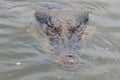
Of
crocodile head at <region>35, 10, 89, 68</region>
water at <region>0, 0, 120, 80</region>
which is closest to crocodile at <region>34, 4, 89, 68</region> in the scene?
crocodile head at <region>35, 10, 89, 68</region>

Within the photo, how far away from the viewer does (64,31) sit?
272 inches

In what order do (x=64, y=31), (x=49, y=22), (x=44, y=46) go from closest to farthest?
(x=44, y=46) < (x=64, y=31) < (x=49, y=22)

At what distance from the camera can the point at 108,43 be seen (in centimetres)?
715

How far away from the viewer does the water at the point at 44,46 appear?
6.12 metres

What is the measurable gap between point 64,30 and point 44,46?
0.52m

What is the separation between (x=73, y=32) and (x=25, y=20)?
137cm

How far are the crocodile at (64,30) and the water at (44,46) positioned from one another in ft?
0.53

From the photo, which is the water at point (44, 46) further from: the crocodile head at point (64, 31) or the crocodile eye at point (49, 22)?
the crocodile eye at point (49, 22)

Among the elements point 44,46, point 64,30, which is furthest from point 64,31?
point 44,46

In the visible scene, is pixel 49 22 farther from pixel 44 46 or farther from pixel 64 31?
pixel 44 46

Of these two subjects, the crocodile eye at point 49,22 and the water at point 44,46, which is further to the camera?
the crocodile eye at point 49,22

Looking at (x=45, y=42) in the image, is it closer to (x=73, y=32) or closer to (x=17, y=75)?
(x=73, y=32)

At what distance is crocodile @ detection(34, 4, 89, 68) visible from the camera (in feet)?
20.1

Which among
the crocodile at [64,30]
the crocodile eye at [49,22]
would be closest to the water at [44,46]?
the crocodile at [64,30]
